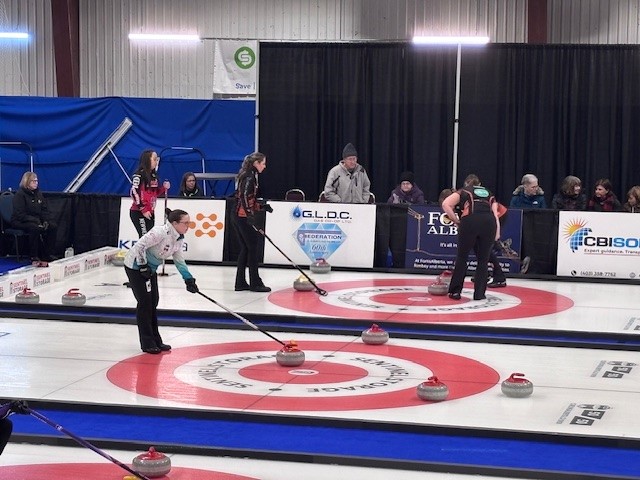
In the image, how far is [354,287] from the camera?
14.6 m

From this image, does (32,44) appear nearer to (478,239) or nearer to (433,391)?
(478,239)

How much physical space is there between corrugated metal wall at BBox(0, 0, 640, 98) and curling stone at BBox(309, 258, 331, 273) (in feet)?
35.4

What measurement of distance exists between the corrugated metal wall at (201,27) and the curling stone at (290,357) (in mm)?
16637

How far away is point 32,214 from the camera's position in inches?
688

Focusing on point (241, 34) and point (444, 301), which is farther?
point (241, 34)

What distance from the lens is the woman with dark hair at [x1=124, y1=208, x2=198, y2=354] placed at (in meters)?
9.88

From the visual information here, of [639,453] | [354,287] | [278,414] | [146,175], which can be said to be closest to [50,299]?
[146,175]

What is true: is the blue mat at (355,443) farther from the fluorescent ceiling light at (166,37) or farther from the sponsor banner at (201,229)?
the fluorescent ceiling light at (166,37)

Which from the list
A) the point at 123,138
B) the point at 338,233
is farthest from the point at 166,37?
the point at 338,233

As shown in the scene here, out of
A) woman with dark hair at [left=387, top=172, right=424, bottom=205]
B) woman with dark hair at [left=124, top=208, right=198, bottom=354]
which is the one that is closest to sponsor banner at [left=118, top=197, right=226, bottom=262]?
woman with dark hair at [left=387, top=172, right=424, bottom=205]

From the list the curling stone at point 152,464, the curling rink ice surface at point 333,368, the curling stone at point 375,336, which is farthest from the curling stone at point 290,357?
the curling stone at point 152,464

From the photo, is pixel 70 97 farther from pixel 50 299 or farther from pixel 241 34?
pixel 50 299

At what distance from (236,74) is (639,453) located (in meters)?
19.7

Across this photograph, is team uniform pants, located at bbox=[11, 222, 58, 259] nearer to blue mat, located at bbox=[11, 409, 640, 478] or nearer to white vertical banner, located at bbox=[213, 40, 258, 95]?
white vertical banner, located at bbox=[213, 40, 258, 95]
